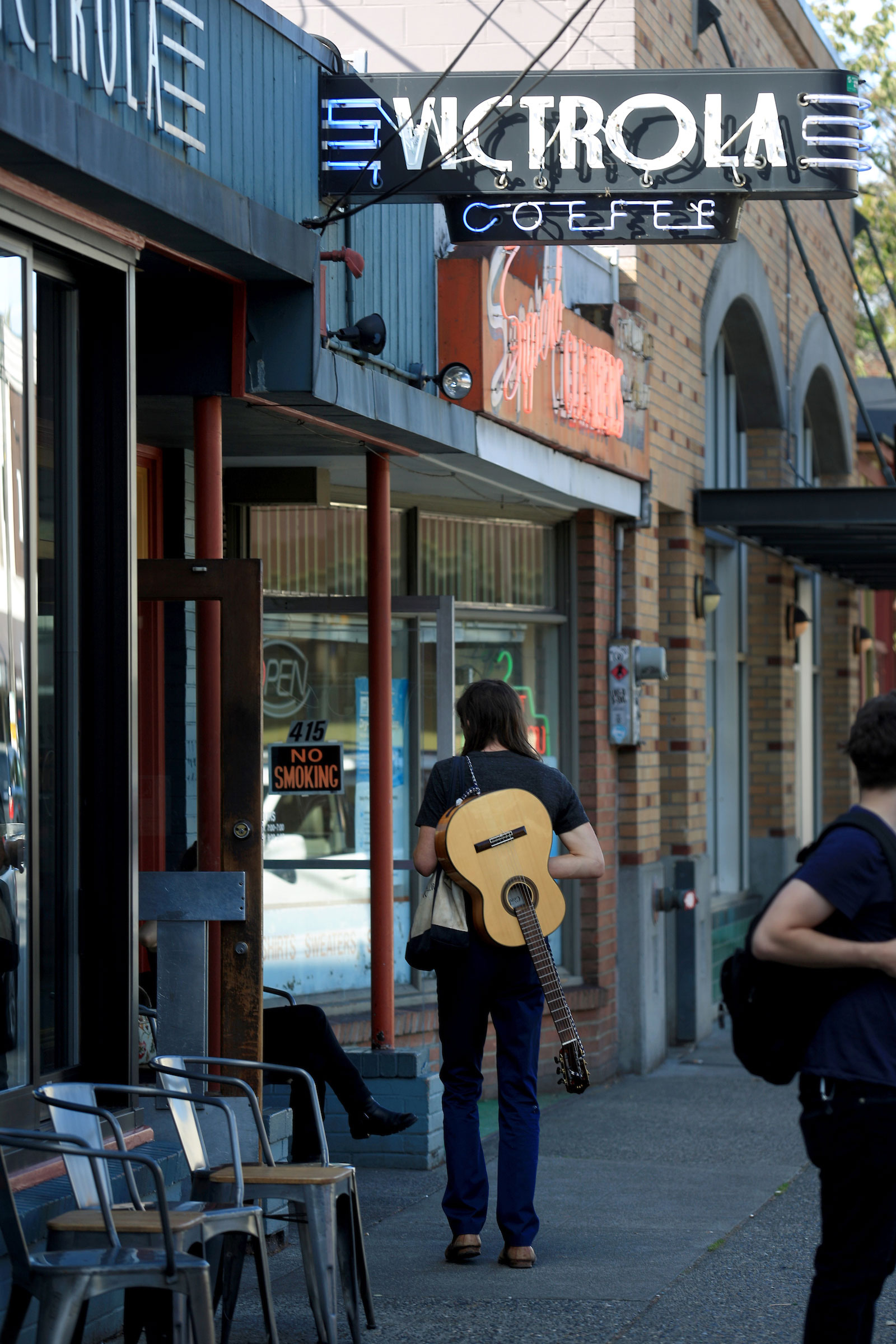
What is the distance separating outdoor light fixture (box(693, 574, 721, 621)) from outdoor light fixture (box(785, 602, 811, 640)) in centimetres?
229

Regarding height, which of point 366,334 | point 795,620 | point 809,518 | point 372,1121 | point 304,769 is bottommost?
point 372,1121

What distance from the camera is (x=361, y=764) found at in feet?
28.9

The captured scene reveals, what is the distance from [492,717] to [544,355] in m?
3.46

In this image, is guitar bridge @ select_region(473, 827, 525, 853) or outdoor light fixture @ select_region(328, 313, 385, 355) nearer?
guitar bridge @ select_region(473, 827, 525, 853)

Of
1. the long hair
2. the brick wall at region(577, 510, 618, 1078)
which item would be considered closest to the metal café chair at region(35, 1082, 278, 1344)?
the long hair

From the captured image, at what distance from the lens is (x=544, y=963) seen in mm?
5461

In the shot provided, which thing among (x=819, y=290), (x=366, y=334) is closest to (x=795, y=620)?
(x=819, y=290)

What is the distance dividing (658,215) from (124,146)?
2.41 metres

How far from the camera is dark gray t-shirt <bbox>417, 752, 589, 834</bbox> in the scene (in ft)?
18.5

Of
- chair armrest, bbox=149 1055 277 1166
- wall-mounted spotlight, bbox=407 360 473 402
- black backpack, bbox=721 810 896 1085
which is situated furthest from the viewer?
wall-mounted spotlight, bbox=407 360 473 402

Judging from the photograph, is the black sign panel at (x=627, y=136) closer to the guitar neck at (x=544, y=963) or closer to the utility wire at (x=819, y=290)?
the guitar neck at (x=544, y=963)

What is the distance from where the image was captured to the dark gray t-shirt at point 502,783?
5.64m

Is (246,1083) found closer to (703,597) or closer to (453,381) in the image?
(453,381)

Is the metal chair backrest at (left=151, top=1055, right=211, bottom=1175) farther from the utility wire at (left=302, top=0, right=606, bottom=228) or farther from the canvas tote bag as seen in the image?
the utility wire at (left=302, top=0, right=606, bottom=228)
